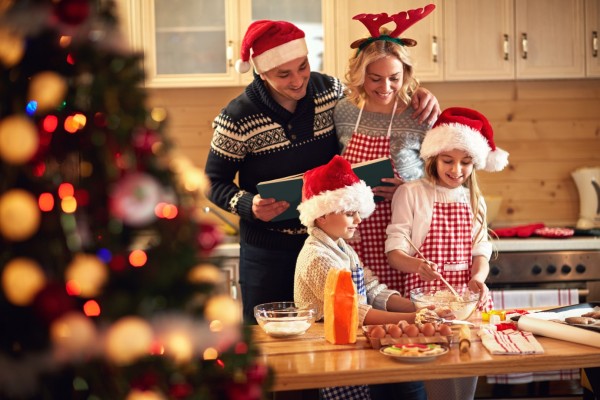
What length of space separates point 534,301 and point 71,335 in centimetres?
296

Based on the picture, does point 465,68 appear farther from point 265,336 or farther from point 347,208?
point 265,336

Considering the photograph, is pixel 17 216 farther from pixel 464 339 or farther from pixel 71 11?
pixel 464 339

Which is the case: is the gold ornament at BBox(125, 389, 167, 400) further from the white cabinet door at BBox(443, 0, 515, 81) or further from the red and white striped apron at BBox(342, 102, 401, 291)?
the white cabinet door at BBox(443, 0, 515, 81)

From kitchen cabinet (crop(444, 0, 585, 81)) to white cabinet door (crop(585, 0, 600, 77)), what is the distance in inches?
1.1

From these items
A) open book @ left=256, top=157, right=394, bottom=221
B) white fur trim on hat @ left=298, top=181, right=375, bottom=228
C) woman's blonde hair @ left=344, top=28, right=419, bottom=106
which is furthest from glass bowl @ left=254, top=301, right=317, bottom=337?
woman's blonde hair @ left=344, top=28, right=419, bottom=106

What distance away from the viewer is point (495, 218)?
14.0 feet

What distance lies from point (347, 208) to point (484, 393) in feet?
5.92

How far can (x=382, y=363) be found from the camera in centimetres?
186

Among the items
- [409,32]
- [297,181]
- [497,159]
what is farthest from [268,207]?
[409,32]

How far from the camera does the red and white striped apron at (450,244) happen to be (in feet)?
8.70

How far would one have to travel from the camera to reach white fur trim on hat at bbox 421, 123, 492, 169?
8.43 feet

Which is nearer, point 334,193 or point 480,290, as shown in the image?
point 334,193

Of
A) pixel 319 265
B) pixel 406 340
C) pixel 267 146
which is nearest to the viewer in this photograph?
pixel 406 340

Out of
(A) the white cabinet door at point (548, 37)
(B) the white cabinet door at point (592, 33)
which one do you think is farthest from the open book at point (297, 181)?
(B) the white cabinet door at point (592, 33)
